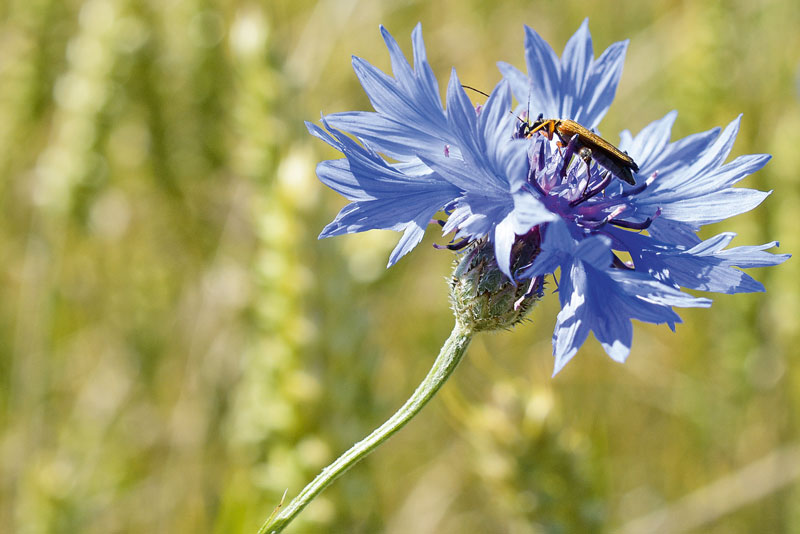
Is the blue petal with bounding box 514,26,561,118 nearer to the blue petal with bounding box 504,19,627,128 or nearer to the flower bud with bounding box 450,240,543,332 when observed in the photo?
the blue petal with bounding box 504,19,627,128

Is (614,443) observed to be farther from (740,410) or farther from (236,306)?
(236,306)

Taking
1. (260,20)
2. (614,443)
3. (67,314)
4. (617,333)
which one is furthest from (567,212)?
(67,314)

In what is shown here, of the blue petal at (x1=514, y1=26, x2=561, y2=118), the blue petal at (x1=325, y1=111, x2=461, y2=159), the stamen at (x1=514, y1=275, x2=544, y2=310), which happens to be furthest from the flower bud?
the blue petal at (x1=514, y1=26, x2=561, y2=118)

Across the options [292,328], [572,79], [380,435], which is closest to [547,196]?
[572,79]

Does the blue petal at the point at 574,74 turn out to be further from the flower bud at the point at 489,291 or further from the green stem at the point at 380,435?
the green stem at the point at 380,435

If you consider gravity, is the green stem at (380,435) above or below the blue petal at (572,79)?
below

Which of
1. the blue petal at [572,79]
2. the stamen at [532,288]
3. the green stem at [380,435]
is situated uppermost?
the blue petal at [572,79]

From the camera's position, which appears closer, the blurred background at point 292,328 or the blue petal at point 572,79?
the blue petal at point 572,79

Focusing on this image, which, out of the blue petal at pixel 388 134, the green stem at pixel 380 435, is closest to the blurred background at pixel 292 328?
the green stem at pixel 380 435
